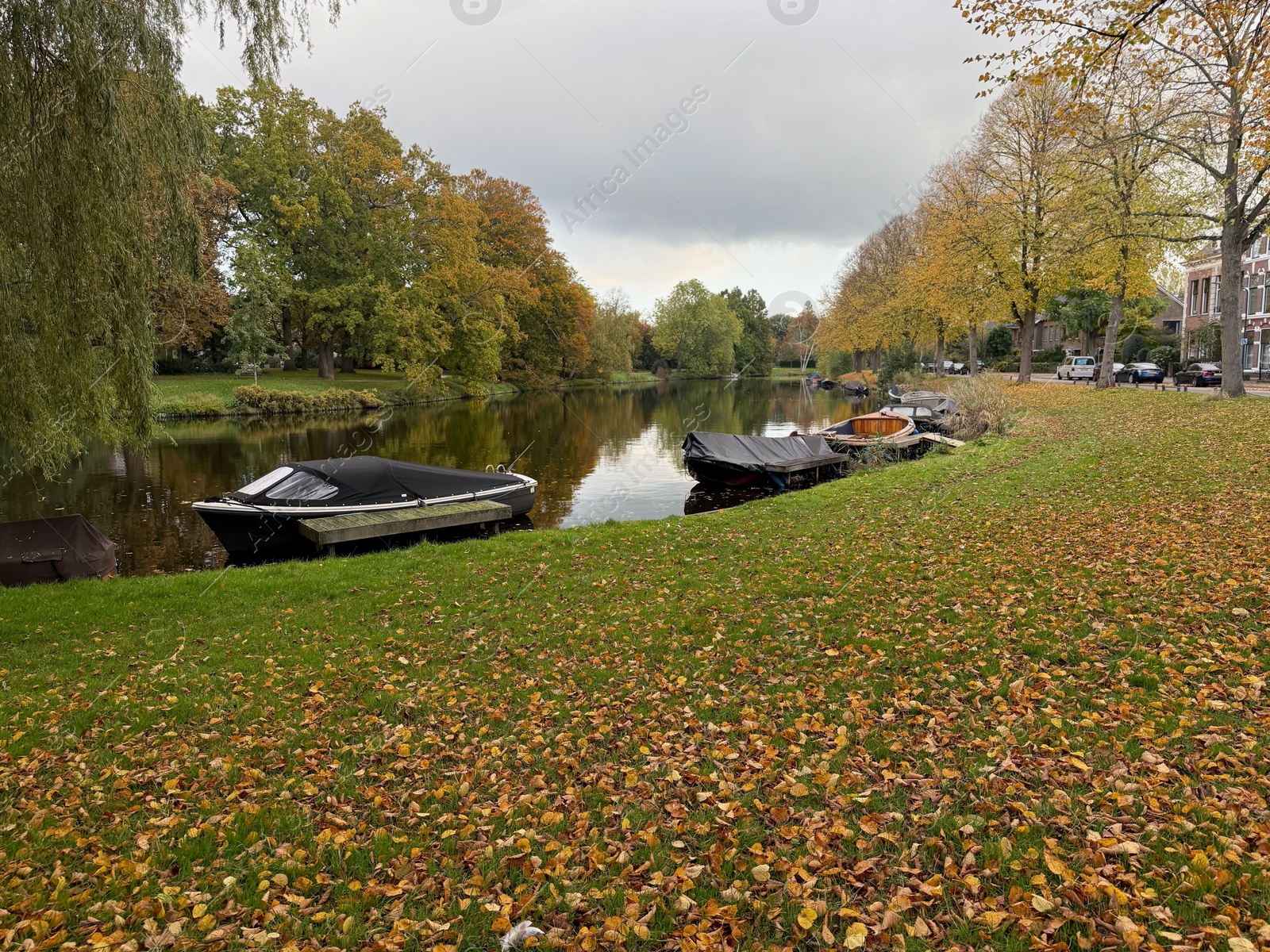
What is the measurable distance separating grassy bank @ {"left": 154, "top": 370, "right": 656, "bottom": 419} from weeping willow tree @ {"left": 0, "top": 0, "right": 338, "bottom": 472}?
27.2 m

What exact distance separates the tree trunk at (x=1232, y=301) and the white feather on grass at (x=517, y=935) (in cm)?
2468

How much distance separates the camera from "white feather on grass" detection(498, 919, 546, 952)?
3371 mm

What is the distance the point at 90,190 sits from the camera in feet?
23.4

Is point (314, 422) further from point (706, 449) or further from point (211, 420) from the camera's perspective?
point (706, 449)

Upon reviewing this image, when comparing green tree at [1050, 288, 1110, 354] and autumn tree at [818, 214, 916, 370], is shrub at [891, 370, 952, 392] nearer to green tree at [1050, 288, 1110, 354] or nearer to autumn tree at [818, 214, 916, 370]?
autumn tree at [818, 214, 916, 370]

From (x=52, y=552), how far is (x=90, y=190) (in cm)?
628

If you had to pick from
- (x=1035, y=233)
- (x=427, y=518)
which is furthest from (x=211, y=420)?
(x=1035, y=233)

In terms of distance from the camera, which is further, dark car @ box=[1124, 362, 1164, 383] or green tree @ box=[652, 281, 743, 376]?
green tree @ box=[652, 281, 743, 376]

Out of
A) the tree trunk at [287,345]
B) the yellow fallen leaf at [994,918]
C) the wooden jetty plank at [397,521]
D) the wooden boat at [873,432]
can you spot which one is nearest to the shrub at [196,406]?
the tree trunk at [287,345]

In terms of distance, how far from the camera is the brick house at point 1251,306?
4206 cm

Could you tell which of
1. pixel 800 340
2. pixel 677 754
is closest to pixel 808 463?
pixel 677 754

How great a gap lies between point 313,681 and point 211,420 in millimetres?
36003

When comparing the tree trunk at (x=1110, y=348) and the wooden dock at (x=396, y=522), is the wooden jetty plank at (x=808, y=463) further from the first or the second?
the tree trunk at (x=1110, y=348)

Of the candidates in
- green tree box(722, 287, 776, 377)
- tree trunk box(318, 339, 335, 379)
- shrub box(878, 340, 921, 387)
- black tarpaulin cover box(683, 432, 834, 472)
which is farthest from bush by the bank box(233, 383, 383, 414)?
green tree box(722, 287, 776, 377)
